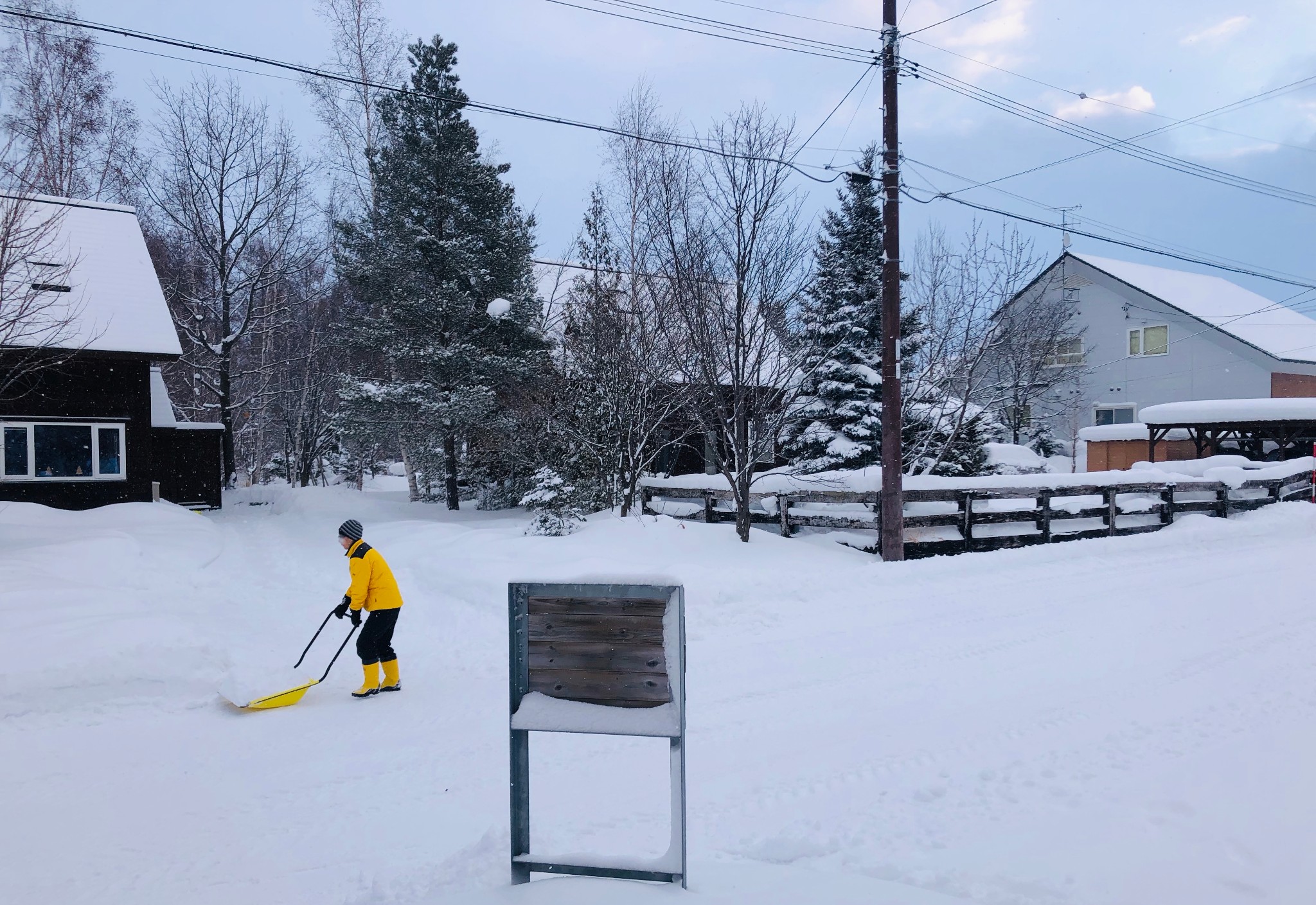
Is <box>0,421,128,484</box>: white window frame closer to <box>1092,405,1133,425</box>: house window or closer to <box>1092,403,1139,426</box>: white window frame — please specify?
<box>1092,403,1139,426</box>: white window frame

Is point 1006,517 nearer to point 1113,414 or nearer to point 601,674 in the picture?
point 601,674

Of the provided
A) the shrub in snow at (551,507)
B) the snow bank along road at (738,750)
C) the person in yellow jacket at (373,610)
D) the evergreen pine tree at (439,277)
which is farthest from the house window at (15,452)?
→ the person in yellow jacket at (373,610)

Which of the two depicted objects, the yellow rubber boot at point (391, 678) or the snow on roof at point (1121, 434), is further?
the snow on roof at point (1121, 434)

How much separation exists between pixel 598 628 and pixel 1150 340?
113ft

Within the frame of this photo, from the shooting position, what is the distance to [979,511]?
14.0 metres

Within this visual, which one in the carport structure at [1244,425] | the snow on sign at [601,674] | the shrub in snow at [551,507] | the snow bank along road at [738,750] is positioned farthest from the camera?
the carport structure at [1244,425]

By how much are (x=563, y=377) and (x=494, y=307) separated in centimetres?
362

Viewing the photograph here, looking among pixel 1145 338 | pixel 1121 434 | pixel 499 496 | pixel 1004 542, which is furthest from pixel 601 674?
pixel 1145 338

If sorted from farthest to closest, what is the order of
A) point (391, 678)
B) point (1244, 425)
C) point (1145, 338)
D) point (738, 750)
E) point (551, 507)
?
1. point (1145, 338)
2. point (1244, 425)
3. point (551, 507)
4. point (391, 678)
5. point (738, 750)

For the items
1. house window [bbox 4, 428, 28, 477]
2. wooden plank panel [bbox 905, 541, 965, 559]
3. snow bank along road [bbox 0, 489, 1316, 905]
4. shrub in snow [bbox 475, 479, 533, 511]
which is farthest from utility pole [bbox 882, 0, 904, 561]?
house window [bbox 4, 428, 28, 477]

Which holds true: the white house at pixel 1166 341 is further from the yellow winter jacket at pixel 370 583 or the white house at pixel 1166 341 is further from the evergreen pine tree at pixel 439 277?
the yellow winter jacket at pixel 370 583

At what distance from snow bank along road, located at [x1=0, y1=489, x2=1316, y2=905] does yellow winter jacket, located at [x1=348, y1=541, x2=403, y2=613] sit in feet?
2.70

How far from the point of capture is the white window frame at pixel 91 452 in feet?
54.6

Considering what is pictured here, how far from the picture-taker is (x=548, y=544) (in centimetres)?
1266
